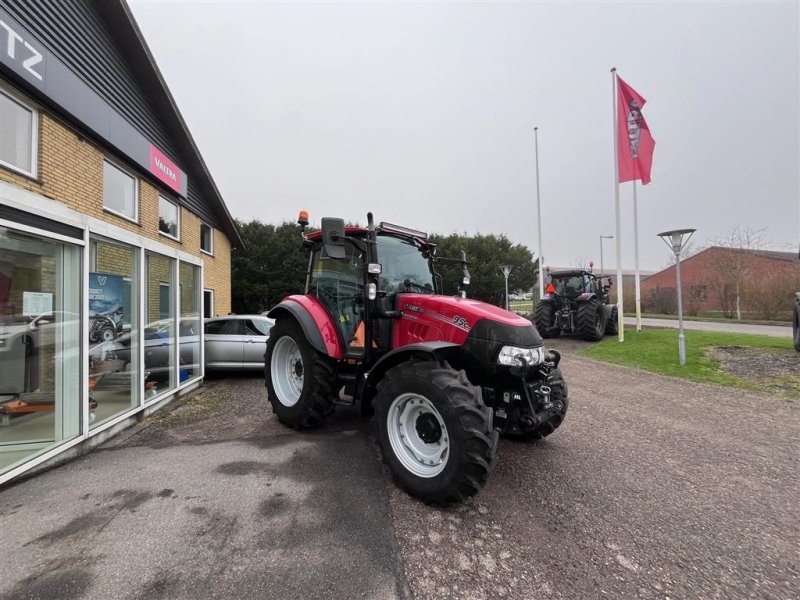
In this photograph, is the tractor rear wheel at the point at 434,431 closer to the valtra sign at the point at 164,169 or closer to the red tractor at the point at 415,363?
the red tractor at the point at 415,363

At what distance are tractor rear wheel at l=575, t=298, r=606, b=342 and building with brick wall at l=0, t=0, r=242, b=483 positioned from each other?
1089 cm

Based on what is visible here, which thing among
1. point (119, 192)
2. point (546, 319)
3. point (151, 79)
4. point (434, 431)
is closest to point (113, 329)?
point (119, 192)

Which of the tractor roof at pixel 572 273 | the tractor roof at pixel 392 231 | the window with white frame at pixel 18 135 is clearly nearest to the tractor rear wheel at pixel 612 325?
the tractor roof at pixel 572 273

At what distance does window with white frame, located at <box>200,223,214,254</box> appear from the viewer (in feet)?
45.2

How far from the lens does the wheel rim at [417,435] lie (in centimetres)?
304

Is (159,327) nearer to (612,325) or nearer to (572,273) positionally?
(572,273)

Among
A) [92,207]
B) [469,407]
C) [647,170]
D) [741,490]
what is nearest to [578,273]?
[647,170]

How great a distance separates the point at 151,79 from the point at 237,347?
636 cm

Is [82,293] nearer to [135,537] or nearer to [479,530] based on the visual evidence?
[135,537]

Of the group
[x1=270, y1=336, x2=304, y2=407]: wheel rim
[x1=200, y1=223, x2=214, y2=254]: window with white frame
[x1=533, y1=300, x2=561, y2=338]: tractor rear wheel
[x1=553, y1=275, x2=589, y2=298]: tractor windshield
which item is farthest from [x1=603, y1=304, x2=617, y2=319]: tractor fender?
[x1=200, y1=223, x2=214, y2=254]: window with white frame

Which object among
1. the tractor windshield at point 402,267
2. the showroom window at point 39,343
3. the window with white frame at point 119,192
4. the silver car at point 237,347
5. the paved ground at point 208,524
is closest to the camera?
the paved ground at point 208,524

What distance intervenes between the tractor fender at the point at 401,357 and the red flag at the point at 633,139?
40.0 feet

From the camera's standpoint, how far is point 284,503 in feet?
9.82

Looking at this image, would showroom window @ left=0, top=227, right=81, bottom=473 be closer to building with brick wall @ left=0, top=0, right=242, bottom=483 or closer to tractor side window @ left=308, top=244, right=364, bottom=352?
building with brick wall @ left=0, top=0, right=242, bottom=483
